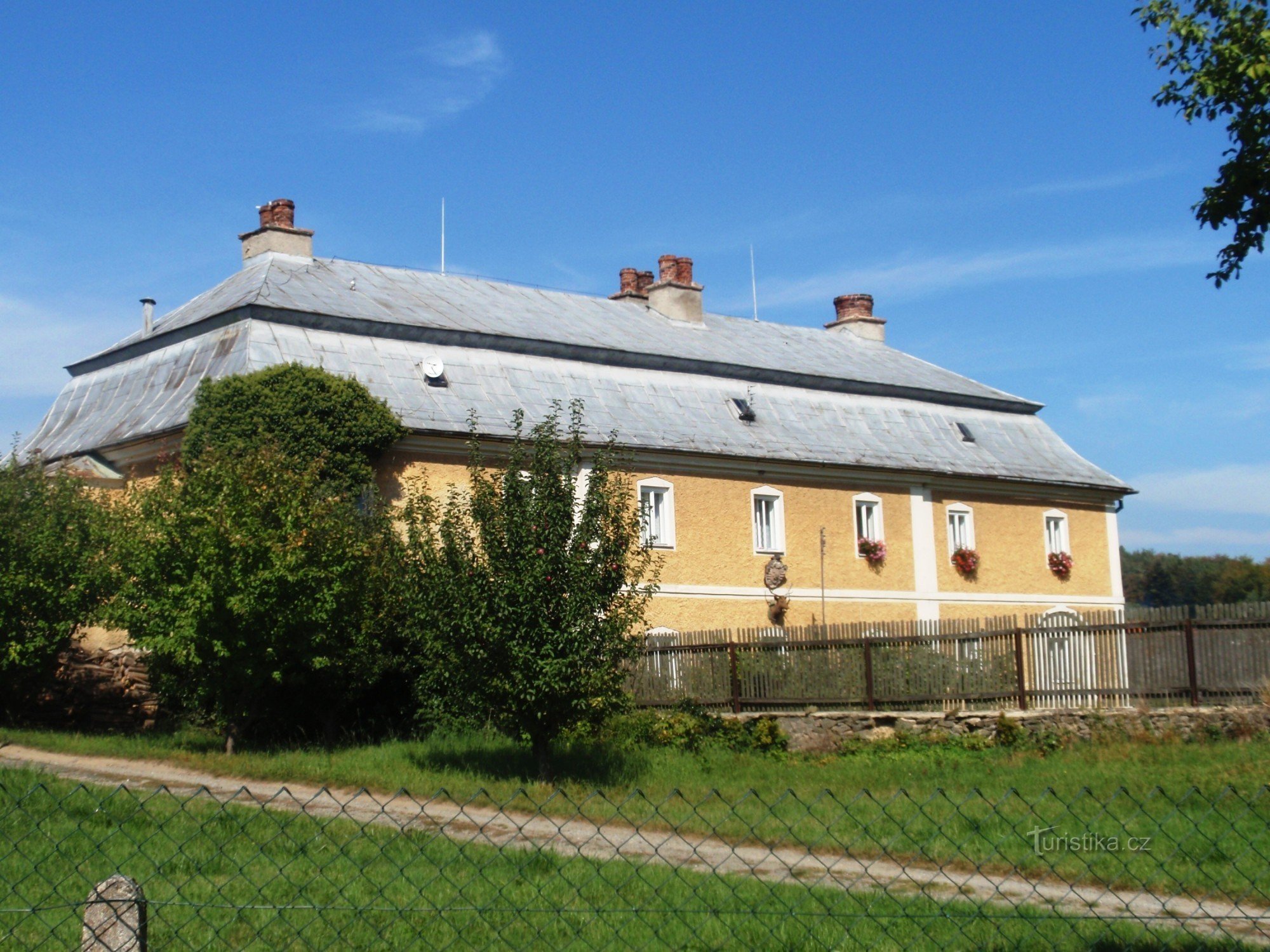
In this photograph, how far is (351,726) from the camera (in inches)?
783

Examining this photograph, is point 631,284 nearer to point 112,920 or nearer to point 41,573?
point 41,573

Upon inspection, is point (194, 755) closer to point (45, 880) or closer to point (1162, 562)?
point (45, 880)

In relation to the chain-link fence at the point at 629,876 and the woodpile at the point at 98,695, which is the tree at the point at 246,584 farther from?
the chain-link fence at the point at 629,876

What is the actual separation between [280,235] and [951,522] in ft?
51.0

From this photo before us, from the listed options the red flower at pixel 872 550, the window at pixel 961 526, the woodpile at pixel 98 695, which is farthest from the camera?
the window at pixel 961 526

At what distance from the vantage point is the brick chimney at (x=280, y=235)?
27.9m

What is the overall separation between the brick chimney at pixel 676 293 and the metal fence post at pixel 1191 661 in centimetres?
1858

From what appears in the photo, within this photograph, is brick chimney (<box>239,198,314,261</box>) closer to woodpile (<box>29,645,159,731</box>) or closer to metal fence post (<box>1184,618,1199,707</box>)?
woodpile (<box>29,645,159,731</box>)

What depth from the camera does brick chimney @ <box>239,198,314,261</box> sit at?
27.9 meters

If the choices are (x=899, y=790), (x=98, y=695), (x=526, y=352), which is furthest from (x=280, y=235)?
(x=899, y=790)

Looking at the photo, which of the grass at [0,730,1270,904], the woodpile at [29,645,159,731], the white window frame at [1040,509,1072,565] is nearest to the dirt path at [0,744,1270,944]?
the grass at [0,730,1270,904]

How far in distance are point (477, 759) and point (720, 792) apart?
3.47 m

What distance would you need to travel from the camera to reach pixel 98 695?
2048 centimetres

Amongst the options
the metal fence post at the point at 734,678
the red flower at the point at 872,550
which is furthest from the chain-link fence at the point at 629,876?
the red flower at the point at 872,550
